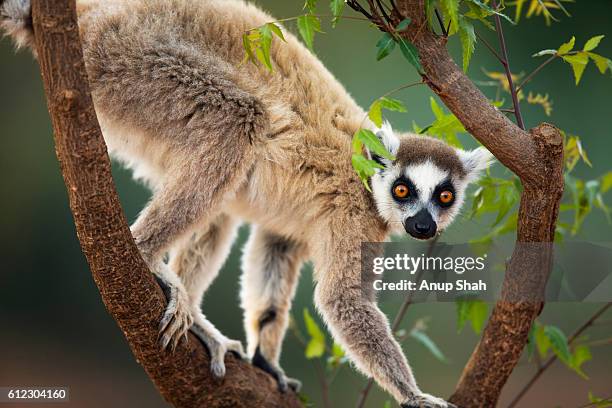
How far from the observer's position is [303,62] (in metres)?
3.92

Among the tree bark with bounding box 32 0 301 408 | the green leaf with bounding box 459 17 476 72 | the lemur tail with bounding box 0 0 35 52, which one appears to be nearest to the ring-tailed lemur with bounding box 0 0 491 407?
the lemur tail with bounding box 0 0 35 52

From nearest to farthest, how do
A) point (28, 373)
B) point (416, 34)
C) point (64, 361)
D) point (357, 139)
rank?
point (357, 139), point (416, 34), point (28, 373), point (64, 361)

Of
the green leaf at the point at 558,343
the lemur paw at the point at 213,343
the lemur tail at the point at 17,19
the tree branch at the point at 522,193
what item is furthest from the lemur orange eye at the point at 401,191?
the lemur tail at the point at 17,19

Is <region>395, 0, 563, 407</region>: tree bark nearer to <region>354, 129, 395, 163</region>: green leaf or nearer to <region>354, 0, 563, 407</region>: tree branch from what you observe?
<region>354, 0, 563, 407</region>: tree branch

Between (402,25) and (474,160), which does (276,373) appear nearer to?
(474,160)

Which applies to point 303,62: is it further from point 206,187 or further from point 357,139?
point 357,139

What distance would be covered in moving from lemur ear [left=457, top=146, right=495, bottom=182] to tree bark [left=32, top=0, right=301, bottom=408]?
5.53 feet

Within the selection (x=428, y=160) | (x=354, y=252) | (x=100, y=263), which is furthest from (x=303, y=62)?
(x=100, y=263)

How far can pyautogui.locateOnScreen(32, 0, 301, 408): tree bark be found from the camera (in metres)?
2.37

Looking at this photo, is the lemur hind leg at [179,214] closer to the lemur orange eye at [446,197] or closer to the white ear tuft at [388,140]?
the white ear tuft at [388,140]

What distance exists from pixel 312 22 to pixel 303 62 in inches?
57.4

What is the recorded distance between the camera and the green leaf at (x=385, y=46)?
245 centimetres

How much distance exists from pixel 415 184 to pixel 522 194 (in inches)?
32.3

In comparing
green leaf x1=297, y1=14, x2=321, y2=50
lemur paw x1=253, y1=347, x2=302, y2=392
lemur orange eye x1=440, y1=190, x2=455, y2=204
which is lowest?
lemur paw x1=253, y1=347, x2=302, y2=392
